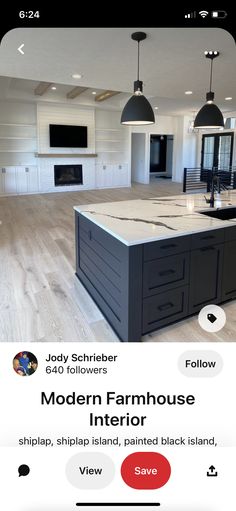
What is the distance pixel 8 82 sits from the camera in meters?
5.95

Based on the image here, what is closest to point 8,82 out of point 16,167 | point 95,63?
point 16,167

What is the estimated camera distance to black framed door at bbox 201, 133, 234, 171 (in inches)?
395

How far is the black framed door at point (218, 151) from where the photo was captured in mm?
10023

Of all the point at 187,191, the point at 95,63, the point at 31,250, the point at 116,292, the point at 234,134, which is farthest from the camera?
the point at 234,134

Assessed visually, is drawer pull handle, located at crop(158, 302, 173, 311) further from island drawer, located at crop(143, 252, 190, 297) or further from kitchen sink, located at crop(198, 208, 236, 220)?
kitchen sink, located at crop(198, 208, 236, 220)

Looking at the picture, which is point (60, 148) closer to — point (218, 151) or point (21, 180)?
point (21, 180)

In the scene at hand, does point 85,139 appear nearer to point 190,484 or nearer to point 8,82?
point 8,82

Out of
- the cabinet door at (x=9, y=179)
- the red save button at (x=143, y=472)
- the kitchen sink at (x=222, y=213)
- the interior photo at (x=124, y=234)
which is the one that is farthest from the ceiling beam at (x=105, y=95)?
the red save button at (x=143, y=472)

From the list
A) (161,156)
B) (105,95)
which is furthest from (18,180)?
(161,156)

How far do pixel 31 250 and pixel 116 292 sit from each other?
6.64 ft

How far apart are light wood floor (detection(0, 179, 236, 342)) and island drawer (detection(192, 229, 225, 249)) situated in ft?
1.43

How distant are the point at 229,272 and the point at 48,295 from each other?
133cm

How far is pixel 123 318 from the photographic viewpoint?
172 cm

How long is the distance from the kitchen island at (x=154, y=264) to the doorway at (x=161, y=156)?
462 inches
